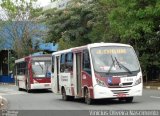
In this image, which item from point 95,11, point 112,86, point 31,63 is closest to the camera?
point 112,86

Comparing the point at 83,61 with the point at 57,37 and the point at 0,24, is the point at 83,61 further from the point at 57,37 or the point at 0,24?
the point at 0,24

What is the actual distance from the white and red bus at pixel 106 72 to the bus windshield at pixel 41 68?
44.8 ft

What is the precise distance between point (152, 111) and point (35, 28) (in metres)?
50.6

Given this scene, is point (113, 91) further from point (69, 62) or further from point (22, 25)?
point (22, 25)

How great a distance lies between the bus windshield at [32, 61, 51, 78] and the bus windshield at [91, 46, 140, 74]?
15553 millimetres

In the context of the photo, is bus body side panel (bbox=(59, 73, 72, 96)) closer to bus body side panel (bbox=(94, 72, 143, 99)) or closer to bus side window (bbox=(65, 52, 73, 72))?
bus side window (bbox=(65, 52, 73, 72))

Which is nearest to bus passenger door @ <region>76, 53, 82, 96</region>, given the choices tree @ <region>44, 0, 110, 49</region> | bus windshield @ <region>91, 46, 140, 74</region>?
bus windshield @ <region>91, 46, 140, 74</region>

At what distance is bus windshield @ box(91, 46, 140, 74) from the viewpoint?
20.5m

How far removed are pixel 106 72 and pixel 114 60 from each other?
2.36 ft

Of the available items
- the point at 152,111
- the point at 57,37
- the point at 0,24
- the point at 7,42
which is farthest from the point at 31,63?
the point at 7,42

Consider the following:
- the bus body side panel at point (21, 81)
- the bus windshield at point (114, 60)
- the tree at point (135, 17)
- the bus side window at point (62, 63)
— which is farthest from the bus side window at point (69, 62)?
the bus body side panel at point (21, 81)

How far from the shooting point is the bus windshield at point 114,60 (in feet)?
67.1

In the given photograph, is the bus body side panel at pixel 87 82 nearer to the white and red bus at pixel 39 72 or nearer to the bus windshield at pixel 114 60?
the bus windshield at pixel 114 60

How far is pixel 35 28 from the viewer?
6612 centimetres
